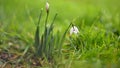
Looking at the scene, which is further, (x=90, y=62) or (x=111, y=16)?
(x=111, y=16)

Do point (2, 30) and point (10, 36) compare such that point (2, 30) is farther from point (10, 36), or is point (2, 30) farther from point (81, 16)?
point (81, 16)

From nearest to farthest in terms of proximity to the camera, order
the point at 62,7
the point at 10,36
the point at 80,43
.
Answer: the point at 80,43 → the point at 10,36 → the point at 62,7

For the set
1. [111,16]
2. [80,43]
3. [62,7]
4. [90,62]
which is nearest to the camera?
[90,62]

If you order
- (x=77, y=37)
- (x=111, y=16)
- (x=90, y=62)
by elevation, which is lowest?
(x=90, y=62)

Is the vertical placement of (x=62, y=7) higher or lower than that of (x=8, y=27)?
higher

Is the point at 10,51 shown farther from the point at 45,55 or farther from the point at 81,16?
the point at 81,16

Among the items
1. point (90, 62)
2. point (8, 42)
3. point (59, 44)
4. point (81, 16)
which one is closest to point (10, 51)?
point (8, 42)
